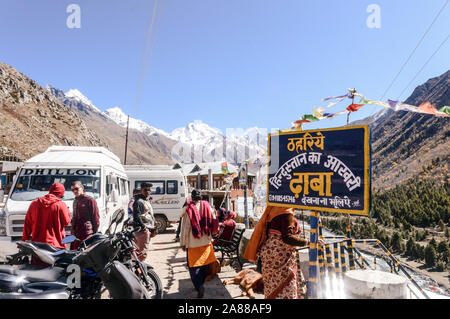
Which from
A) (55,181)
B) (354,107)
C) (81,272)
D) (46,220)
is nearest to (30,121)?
(55,181)

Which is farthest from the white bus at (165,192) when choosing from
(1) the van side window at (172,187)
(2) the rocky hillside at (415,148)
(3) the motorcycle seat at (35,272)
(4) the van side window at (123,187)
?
(2) the rocky hillside at (415,148)

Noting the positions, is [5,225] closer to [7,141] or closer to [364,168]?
[364,168]

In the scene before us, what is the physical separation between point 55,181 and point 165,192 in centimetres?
551

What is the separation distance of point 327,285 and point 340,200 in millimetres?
1023

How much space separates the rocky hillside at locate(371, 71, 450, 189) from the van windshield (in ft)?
304

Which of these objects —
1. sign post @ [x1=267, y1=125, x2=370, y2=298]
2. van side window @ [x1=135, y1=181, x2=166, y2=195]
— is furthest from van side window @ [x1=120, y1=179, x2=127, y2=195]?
sign post @ [x1=267, y1=125, x2=370, y2=298]

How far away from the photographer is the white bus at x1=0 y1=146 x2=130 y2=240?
17.9 ft

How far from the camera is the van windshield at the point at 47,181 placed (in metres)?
5.95

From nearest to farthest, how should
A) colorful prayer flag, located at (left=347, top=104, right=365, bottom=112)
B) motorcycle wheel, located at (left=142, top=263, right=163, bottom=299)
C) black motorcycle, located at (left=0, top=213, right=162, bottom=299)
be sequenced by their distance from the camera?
black motorcycle, located at (left=0, top=213, right=162, bottom=299), motorcycle wheel, located at (left=142, top=263, right=163, bottom=299), colorful prayer flag, located at (left=347, top=104, right=365, bottom=112)

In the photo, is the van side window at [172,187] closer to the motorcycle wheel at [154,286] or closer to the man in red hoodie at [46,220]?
the man in red hoodie at [46,220]

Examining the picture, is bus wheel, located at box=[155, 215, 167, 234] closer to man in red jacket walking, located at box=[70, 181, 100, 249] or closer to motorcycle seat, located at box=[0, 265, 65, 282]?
man in red jacket walking, located at box=[70, 181, 100, 249]

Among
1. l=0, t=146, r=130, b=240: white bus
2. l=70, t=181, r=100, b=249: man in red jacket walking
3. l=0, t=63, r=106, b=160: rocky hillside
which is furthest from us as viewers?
l=0, t=63, r=106, b=160: rocky hillside

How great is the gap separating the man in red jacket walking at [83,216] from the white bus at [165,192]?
661 centimetres

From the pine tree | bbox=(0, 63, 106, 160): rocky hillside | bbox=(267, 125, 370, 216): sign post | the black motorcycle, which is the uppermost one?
bbox=(0, 63, 106, 160): rocky hillside
